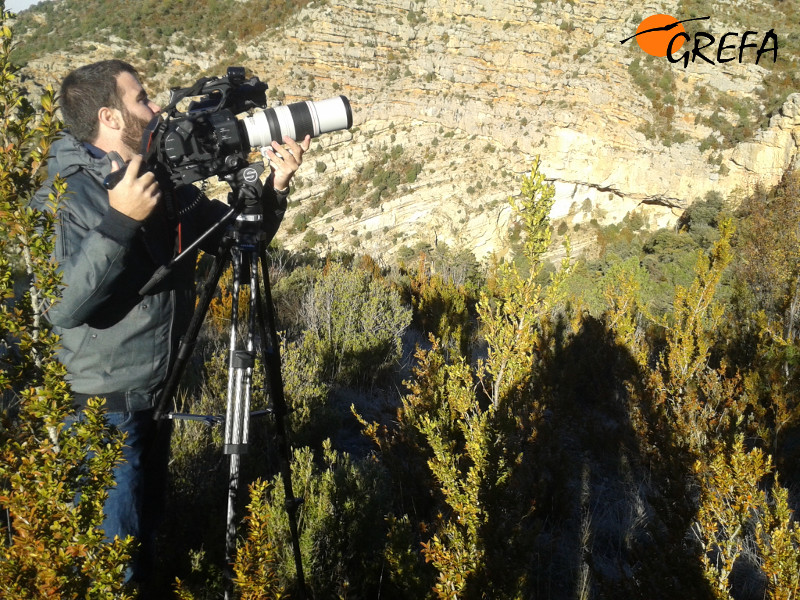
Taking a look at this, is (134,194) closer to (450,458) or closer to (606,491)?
(450,458)

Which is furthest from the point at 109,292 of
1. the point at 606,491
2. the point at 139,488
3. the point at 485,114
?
the point at 485,114

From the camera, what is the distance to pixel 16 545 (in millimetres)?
979

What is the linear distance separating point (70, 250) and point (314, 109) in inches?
36.1

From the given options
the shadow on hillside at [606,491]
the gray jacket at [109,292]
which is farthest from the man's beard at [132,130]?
the shadow on hillside at [606,491]

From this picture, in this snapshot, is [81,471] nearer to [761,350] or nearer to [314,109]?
[314,109]

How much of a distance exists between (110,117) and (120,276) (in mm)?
585

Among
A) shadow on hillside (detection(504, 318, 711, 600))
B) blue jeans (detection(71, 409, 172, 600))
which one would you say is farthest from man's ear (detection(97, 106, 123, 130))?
shadow on hillside (detection(504, 318, 711, 600))

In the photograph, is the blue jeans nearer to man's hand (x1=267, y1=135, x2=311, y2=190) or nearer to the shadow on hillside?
man's hand (x1=267, y1=135, x2=311, y2=190)

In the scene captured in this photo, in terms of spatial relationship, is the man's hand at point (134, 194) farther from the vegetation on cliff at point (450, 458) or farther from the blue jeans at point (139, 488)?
the blue jeans at point (139, 488)

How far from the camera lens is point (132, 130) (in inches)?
61.7

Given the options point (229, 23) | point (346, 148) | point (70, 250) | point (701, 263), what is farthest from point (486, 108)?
point (70, 250)

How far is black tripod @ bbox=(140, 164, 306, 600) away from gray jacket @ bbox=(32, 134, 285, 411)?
0.08 meters

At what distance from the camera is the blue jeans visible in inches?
54.5

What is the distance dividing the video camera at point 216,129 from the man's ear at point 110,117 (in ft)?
0.40
